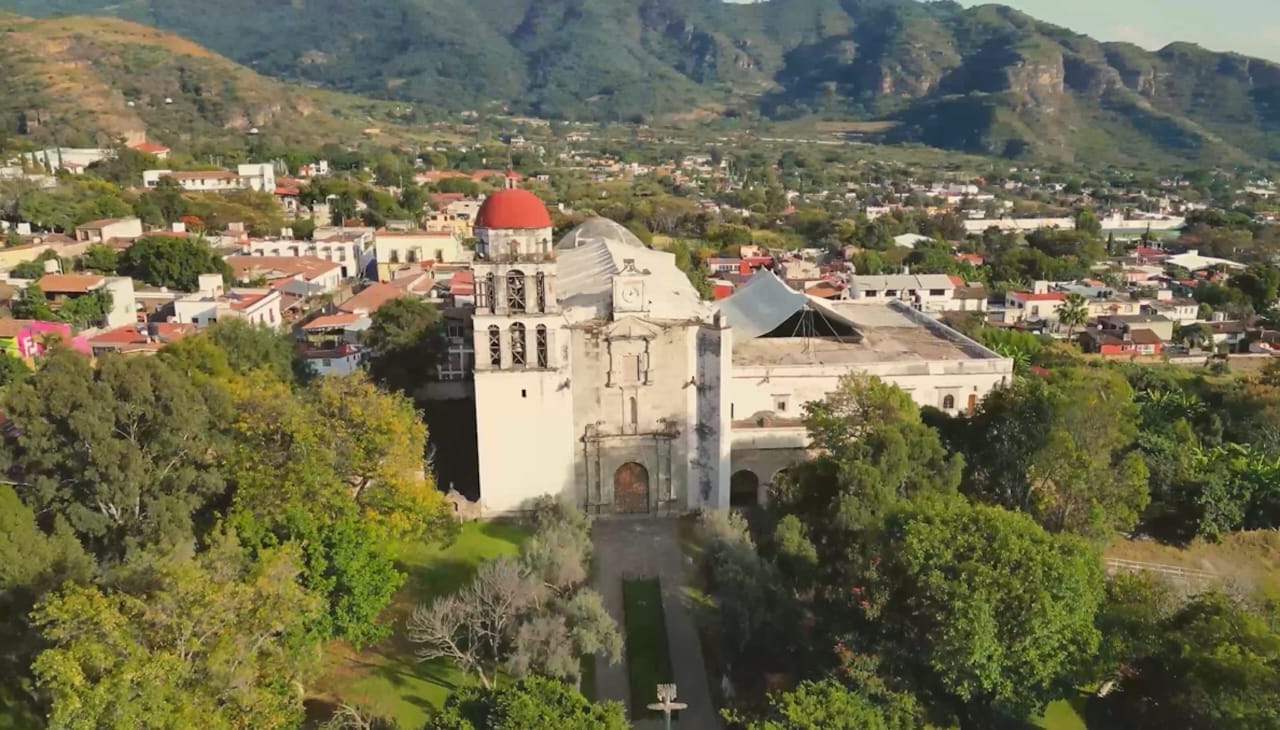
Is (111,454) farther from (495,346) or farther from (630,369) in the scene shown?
(630,369)

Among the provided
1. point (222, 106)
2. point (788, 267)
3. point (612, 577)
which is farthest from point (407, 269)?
point (222, 106)

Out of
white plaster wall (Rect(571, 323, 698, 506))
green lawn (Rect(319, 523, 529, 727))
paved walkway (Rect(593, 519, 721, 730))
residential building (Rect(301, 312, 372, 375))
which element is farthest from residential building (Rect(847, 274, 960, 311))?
green lawn (Rect(319, 523, 529, 727))

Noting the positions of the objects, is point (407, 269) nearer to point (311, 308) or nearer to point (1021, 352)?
point (311, 308)

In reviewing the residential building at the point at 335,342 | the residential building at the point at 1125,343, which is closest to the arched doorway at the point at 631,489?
the residential building at the point at 335,342

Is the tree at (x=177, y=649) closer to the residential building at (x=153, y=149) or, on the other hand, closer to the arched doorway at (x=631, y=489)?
the arched doorway at (x=631, y=489)

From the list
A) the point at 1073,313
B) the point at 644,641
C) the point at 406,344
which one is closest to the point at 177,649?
the point at 644,641

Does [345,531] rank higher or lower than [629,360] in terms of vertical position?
lower
